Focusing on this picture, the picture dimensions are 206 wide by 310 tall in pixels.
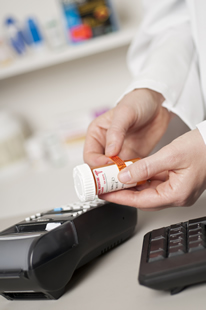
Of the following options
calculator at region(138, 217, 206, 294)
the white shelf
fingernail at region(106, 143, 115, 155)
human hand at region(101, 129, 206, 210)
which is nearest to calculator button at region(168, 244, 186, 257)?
calculator at region(138, 217, 206, 294)

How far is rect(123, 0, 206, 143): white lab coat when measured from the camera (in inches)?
28.1

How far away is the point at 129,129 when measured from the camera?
724 millimetres

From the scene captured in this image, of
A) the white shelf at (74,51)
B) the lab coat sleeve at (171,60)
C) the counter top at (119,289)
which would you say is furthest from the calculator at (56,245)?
the white shelf at (74,51)

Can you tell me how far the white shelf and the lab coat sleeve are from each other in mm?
427

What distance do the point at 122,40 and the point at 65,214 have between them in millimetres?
1036

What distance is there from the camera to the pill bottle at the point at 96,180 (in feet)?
1.67

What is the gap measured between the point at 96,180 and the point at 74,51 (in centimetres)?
104

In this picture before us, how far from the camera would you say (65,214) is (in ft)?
1.74

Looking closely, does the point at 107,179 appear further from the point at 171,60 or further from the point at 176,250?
the point at 171,60

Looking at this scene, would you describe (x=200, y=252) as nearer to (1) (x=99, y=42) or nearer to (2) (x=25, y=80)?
(1) (x=99, y=42)

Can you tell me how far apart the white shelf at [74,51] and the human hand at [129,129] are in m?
0.74

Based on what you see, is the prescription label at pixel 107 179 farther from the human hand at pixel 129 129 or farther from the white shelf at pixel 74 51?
the white shelf at pixel 74 51

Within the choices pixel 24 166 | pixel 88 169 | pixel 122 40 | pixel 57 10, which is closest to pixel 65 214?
pixel 88 169

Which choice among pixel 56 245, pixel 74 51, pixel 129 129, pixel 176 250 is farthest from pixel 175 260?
pixel 74 51
